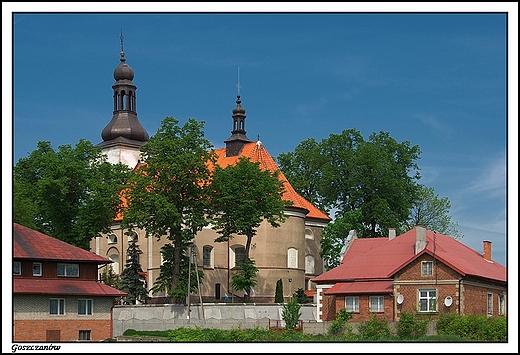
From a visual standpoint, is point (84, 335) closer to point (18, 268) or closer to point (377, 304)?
point (18, 268)

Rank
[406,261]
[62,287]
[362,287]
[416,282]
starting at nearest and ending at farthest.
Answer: [62,287] < [416,282] < [406,261] < [362,287]

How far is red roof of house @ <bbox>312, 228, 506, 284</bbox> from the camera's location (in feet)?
144

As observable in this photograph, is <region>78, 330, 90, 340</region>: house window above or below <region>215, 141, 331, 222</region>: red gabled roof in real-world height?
below

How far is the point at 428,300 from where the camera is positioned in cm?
4369

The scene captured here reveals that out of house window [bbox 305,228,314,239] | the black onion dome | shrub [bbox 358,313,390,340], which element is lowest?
shrub [bbox 358,313,390,340]

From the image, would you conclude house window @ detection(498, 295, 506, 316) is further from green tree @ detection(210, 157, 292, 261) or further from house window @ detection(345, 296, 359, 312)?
green tree @ detection(210, 157, 292, 261)

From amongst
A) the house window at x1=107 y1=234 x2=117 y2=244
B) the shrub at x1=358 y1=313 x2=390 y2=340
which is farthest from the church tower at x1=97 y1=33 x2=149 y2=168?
the shrub at x1=358 y1=313 x2=390 y2=340

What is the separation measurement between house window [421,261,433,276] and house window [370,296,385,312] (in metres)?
2.72

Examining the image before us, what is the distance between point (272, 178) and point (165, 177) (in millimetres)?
7729

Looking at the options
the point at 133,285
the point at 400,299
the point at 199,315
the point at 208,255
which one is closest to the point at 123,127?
the point at 208,255

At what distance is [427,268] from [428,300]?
59.3 inches

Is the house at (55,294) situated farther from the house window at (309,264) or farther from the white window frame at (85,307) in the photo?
the house window at (309,264)

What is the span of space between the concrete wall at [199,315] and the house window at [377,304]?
650cm

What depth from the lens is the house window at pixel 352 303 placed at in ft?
152
